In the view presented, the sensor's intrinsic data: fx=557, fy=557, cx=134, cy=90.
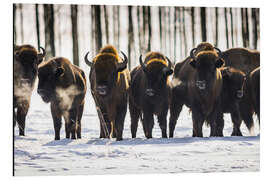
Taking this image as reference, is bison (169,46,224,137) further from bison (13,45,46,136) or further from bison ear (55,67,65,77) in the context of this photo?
bison (13,45,46,136)

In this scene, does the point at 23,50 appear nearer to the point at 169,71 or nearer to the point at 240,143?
the point at 169,71

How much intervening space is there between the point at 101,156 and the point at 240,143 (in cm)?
178

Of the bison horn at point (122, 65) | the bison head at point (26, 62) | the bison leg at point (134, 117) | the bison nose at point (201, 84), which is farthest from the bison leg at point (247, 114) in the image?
the bison head at point (26, 62)

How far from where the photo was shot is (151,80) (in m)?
7.01

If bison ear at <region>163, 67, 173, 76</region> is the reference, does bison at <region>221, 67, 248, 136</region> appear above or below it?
below

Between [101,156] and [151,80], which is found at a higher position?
[151,80]

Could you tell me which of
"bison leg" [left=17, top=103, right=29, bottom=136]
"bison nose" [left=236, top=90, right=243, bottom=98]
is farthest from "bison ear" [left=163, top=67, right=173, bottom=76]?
"bison leg" [left=17, top=103, right=29, bottom=136]

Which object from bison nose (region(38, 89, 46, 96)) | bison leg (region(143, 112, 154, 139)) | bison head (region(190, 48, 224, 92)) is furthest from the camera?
Result: bison head (region(190, 48, 224, 92))

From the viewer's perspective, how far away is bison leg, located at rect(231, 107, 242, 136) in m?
7.04

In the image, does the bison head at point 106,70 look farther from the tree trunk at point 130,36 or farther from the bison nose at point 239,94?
the bison nose at point 239,94

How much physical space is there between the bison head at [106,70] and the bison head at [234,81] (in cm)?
137

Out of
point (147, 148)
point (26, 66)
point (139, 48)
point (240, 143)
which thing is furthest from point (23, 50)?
point (240, 143)

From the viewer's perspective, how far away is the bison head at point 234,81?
7223mm

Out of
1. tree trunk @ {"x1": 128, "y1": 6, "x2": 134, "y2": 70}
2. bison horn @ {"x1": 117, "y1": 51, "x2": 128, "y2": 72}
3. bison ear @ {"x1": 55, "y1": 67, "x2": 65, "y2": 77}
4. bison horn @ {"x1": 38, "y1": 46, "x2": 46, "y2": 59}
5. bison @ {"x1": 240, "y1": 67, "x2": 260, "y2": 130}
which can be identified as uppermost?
tree trunk @ {"x1": 128, "y1": 6, "x2": 134, "y2": 70}
